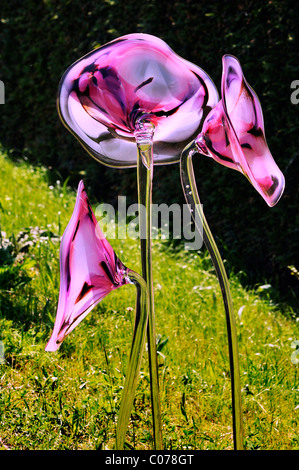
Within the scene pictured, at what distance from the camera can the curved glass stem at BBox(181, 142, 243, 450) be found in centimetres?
157

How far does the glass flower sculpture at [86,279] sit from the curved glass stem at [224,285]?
0.22 metres

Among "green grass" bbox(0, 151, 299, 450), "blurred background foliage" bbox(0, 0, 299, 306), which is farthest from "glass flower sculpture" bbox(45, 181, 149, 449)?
"blurred background foliage" bbox(0, 0, 299, 306)

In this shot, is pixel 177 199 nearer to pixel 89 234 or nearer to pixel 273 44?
pixel 273 44

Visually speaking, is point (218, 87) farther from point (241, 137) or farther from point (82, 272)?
point (82, 272)

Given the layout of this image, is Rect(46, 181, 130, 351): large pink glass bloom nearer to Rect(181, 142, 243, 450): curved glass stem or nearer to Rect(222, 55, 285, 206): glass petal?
Rect(181, 142, 243, 450): curved glass stem

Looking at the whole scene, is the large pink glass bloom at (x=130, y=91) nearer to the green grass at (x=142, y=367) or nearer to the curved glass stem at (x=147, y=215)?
the curved glass stem at (x=147, y=215)

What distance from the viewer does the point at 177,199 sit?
4355 millimetres

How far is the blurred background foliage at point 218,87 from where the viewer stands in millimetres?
3557

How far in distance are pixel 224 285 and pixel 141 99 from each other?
1.89 feet

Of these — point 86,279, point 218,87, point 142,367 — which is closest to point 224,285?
point 86,279

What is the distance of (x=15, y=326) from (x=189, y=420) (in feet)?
3.17

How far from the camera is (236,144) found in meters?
1.38

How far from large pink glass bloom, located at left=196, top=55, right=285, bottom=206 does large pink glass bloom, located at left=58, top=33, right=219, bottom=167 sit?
0.54 ft

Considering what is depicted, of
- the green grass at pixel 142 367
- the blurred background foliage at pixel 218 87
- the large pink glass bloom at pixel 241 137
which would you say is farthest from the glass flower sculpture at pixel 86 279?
the blurred background foliage at pixel 218 87
